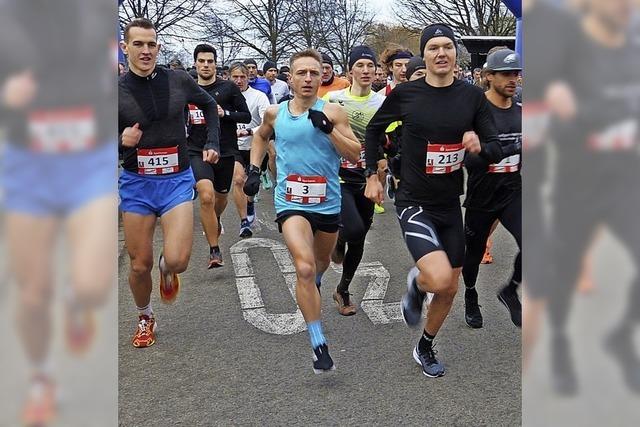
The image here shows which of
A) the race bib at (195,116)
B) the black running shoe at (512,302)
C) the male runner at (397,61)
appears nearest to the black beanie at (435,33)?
the black running shoe at (512,302)

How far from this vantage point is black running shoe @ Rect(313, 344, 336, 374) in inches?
146

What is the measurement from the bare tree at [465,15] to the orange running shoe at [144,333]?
1316 inches

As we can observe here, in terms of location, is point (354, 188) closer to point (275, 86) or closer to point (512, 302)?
point (512, 302)

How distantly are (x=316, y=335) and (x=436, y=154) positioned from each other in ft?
3.94

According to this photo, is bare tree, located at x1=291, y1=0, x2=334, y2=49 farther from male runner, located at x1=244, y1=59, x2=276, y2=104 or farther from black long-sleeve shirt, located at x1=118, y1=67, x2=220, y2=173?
black long-sleeve shirt, located at x1=118, y1=67, x2=220, y2=173

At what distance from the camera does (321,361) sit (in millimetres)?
3711

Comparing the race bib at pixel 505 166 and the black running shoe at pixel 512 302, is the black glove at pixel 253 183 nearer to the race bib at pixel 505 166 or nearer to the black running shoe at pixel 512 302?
the race bib at pixel 505 166

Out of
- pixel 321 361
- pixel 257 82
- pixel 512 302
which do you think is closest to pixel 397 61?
pixel 512 302
